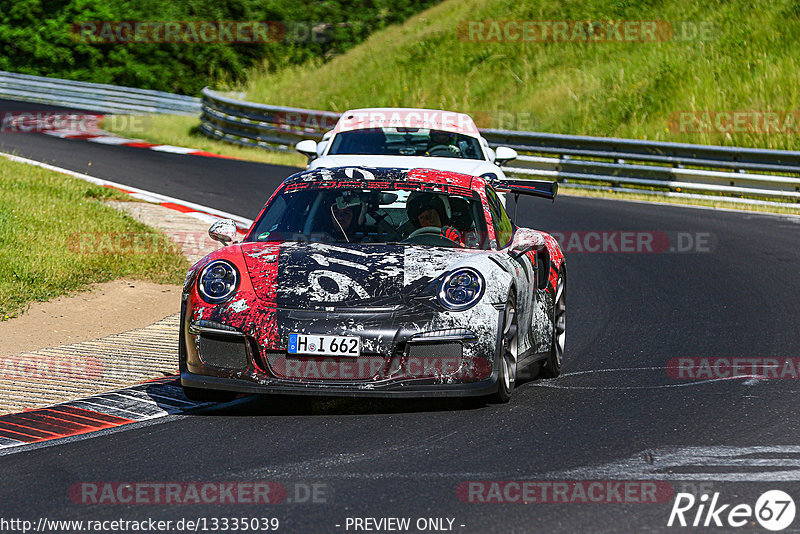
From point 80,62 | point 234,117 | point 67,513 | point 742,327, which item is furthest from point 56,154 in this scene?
point 80,62

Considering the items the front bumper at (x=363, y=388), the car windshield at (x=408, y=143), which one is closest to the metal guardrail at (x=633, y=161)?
the car windshield at (x=408, y=143)

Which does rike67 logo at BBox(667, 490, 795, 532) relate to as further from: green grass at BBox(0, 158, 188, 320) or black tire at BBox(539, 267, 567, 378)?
green grass at BBox(0, 158, 188, 320)

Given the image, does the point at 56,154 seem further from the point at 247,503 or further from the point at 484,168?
the point at 247,503

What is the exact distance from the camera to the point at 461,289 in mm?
6648

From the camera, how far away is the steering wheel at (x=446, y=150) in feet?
44.1

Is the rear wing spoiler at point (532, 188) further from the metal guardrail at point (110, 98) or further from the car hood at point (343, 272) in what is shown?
the metal guardrail at point (110, 98)

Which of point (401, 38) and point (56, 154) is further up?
point (401, 38)

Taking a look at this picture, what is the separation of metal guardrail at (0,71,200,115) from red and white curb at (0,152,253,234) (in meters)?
13.7

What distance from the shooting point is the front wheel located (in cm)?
670

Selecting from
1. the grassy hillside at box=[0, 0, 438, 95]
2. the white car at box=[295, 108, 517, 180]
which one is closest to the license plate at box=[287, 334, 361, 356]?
the white car at box=[295, 108, 517, 180]

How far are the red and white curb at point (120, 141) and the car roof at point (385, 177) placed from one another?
15.4 m

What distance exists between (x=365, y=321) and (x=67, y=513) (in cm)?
202

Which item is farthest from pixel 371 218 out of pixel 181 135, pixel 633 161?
pixel 181 135

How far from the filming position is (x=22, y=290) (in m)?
10.3
